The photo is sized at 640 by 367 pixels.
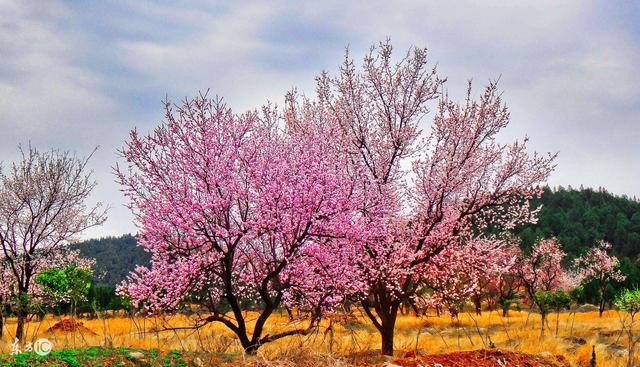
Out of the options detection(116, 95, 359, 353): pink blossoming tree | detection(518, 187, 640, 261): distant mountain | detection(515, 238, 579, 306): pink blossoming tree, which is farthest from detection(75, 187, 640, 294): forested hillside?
detection(116, 95, 359, 353): pink blossoming tree

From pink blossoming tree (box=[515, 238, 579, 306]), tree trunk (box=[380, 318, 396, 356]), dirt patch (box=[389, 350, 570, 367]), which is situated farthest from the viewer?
pink blossoming tree (box=[515, 238, 579, 306])

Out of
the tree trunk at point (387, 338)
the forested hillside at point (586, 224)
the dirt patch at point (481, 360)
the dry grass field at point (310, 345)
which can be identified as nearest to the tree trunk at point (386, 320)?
the tree trunk at point (387, 338)

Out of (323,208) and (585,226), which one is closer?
(323,208)

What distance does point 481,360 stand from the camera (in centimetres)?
693

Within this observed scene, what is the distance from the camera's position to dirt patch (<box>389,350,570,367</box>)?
658 centimetres

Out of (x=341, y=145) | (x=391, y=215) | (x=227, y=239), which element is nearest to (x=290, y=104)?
(x=341, y=145)

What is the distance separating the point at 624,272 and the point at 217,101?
70272 millimetres

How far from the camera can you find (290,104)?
16.6m

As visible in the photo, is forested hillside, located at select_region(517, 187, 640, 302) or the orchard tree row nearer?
the orchard tree row

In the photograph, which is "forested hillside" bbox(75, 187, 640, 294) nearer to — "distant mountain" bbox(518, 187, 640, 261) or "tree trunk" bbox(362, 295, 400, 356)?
"distant mountain" bbox(518, 187, 640, 261)

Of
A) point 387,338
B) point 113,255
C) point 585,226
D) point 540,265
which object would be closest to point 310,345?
point 387,338

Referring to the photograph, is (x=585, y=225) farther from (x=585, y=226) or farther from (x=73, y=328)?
(x=73, y=328)

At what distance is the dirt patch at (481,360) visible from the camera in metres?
6.58

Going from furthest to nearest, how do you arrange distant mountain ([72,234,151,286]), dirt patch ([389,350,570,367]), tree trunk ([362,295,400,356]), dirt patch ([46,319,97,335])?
1. distant mountain ([72,234,151,286])
2. tree trunk ([362,295,400,356])
3. dirt patch ([46,319,97,335])
4. dirt patch ([389,350,570,367])
